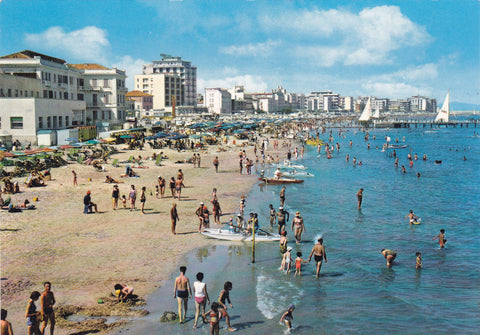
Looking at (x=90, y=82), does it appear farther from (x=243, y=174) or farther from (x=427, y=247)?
(x=427, y=247)

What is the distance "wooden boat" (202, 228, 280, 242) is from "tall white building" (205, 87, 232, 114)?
16652cm

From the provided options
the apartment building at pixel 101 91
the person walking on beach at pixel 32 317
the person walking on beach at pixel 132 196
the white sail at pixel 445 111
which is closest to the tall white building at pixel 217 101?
the white sail at pixel 445 111

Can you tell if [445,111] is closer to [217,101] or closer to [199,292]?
[217,101]

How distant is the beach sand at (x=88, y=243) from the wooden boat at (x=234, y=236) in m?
0.54

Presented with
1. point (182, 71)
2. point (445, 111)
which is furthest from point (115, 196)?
point (445, 111)

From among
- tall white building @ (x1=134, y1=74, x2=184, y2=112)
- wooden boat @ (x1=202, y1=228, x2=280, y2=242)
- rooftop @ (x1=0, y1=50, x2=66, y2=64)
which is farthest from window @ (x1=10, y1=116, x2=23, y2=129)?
tall white building @ (x1=134, y1=74, x2=184, y2=112)

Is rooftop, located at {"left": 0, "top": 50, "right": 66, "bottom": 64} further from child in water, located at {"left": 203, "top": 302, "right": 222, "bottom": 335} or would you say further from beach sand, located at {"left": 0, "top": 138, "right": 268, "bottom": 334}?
child in water, located at {"left": 203, "top": 302, "right": 222, "bottom": 335}

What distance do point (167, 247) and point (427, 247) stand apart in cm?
1223

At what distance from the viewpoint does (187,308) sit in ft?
41.4

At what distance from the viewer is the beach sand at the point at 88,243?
13398mm

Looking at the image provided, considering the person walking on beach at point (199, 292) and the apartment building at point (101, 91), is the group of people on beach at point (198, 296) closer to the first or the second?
the person walking on beach at point (199, 292)

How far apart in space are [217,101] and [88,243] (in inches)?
6873

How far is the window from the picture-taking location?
145 feet

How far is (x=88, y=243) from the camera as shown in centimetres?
1756
